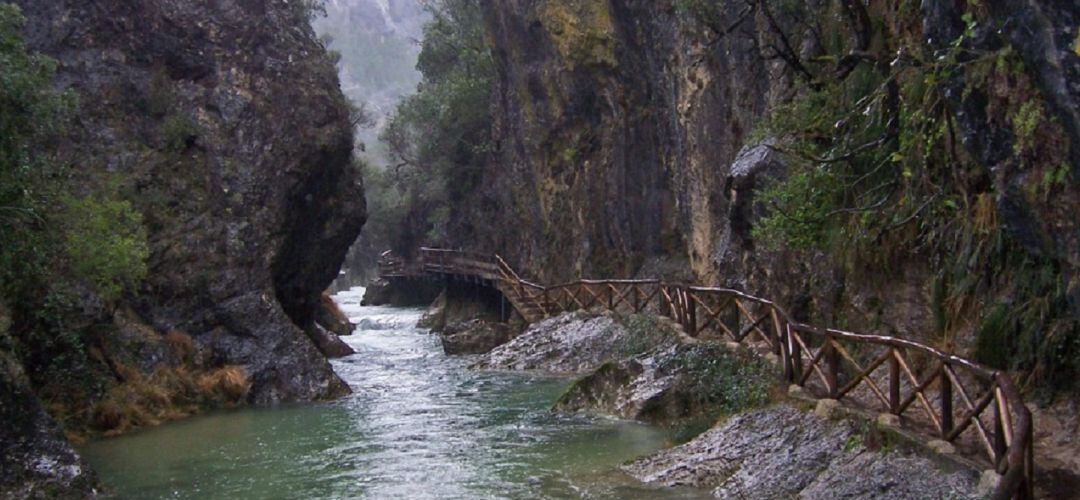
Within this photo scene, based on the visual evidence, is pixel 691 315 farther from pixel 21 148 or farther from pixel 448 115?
pixel 448 115

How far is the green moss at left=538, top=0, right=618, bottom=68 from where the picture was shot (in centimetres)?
3158

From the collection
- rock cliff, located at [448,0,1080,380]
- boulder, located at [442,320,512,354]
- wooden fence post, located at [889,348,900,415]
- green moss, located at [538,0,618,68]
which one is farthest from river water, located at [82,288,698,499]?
green moss, located at [538,0,618,68]

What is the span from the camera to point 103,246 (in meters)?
17.3

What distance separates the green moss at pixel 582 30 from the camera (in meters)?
31.6

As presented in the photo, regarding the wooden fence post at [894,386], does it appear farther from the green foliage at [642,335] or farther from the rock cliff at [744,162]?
the green foliage at [642,335]

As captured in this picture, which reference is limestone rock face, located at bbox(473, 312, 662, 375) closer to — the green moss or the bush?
the bush

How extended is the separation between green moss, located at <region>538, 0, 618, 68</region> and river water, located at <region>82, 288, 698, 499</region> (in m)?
13.1

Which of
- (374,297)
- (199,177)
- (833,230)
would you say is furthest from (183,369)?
(374,297)

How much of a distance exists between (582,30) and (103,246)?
18.1 meters

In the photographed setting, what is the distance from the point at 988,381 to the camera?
327 inches

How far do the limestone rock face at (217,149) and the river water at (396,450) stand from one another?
2.76 metres

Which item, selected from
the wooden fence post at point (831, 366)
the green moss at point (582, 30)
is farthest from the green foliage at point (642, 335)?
the green moss at point (582, 30)

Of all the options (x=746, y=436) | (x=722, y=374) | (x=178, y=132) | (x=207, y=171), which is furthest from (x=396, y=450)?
(x=178, y=132)

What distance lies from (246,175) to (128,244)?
21.1ft
